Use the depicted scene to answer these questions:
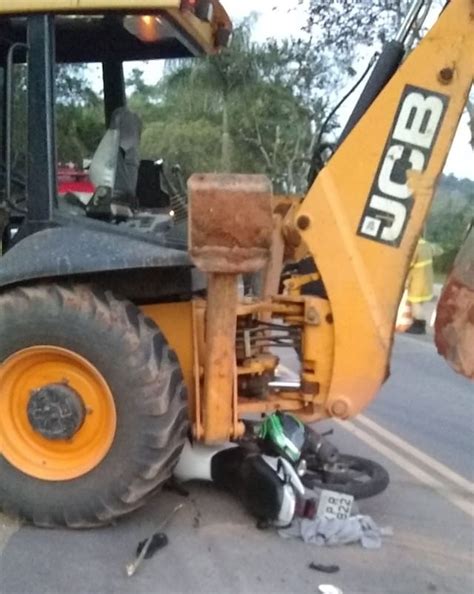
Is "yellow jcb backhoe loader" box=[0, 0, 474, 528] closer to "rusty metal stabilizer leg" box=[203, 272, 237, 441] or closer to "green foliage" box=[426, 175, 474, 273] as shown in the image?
"rusty metal stabilizer leg" box=[203, 272, 237, 441]

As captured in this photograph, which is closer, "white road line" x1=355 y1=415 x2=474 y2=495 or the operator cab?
the operator cab

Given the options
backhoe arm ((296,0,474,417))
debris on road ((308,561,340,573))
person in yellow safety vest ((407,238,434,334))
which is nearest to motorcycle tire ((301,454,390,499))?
backhoe arm ((296,0,474,417))

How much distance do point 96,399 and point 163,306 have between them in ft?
1.78

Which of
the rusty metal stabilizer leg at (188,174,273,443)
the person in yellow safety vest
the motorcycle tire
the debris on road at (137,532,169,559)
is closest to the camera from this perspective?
the rusty metal stabilizer leg at (188,174,273,443)

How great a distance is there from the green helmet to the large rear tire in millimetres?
629

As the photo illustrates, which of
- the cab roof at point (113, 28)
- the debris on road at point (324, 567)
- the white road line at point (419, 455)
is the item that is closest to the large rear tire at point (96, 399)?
the debris on road at point (324, 567)

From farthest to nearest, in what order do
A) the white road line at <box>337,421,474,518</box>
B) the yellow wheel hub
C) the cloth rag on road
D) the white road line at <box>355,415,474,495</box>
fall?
the white road line at <box>355,415,474,495</box> → the white road line at <box>337,421,474,518</box> → the yellow wheel hub → the cloth rag on road

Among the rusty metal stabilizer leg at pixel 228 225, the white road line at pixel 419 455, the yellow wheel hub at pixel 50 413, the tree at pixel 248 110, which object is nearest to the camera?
the rusty metal stabilizer leg at pixel 228 225

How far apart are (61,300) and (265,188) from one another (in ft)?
3.58

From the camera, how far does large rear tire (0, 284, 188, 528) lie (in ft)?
14.9

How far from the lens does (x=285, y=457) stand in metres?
4.97

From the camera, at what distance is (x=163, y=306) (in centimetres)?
489

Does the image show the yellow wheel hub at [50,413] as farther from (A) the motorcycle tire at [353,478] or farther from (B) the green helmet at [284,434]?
(A) the motorcycle tire at [353,478]

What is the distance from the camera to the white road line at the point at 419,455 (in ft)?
18.6
